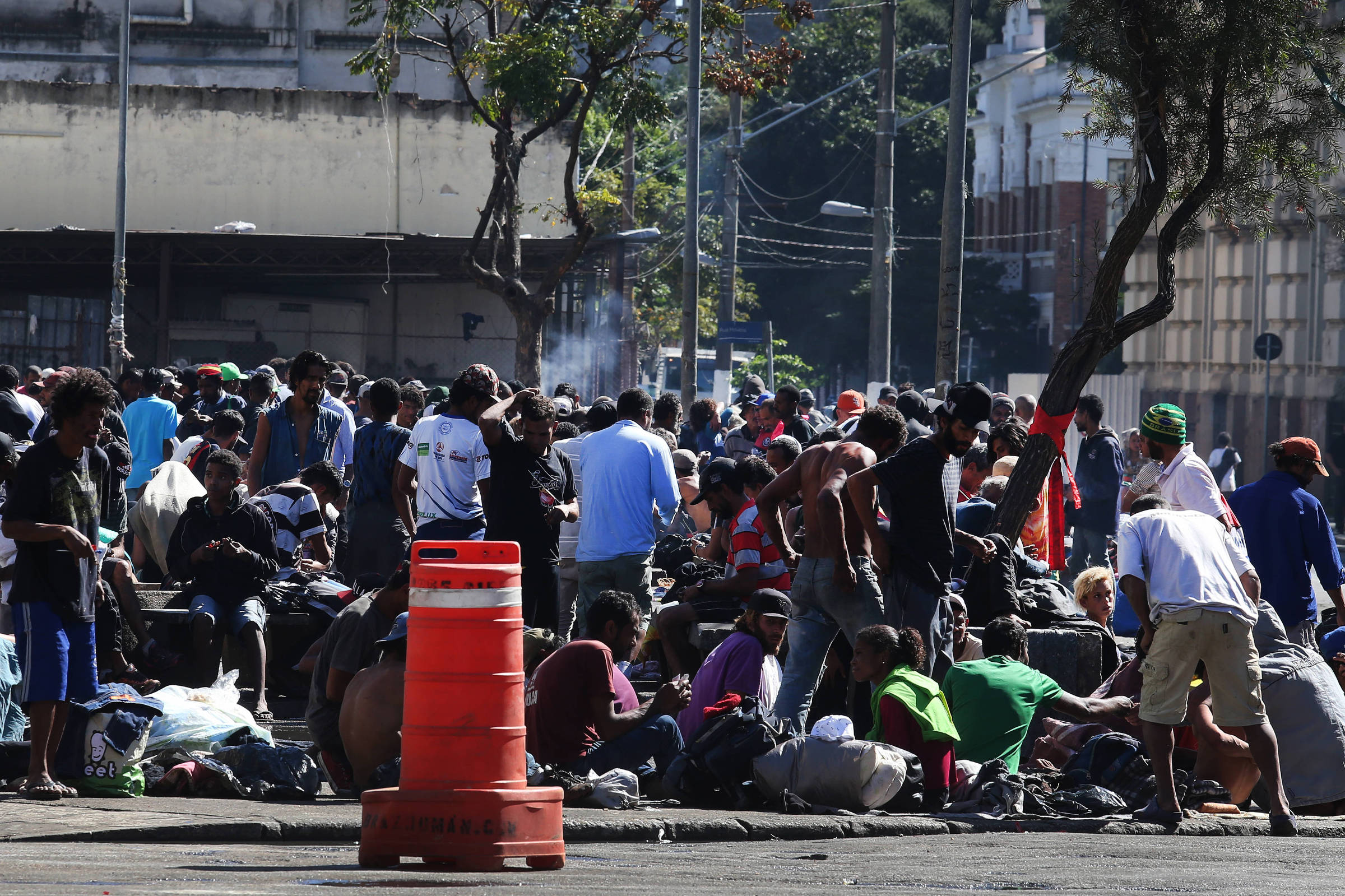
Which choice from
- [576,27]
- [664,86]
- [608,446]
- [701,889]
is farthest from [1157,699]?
[664,86]

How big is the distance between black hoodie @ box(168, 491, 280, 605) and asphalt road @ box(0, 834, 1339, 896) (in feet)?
12.6

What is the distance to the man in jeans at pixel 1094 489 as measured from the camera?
1413 cm

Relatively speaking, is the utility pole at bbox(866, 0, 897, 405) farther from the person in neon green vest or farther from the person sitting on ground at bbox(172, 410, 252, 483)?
the person in neon green vest

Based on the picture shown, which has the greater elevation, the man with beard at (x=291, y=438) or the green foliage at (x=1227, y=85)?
the green foliage at (x=1227, y=85)

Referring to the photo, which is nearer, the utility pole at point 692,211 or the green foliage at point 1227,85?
the green foliage at point 1227,85

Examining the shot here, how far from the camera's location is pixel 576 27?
23.8 m

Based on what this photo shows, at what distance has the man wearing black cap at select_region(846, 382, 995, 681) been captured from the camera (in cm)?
821

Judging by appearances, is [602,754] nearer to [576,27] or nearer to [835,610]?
[835,610]

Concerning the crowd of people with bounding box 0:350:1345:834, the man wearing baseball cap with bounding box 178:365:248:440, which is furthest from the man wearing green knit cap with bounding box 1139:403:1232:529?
the man wearing baseball cap with bounding box 178:365:248:440

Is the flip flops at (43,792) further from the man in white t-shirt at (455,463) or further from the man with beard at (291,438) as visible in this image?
the man with beard at (291,438)

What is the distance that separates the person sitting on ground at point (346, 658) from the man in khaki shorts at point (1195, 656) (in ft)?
10.6

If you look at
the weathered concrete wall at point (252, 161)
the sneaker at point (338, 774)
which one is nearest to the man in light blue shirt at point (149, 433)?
the sneaker at point (338, 774)

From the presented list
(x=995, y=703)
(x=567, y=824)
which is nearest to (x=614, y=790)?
(x=567, y=824)

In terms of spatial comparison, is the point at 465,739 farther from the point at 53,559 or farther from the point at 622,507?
the point at 622,507
